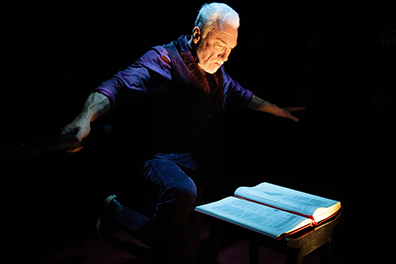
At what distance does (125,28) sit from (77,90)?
2.16 feet

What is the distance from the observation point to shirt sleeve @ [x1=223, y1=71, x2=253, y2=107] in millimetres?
2312

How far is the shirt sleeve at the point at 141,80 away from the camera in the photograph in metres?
1.62

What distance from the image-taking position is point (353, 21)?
2.28 m

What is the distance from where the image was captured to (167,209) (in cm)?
172

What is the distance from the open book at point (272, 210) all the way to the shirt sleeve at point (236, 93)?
859 mm

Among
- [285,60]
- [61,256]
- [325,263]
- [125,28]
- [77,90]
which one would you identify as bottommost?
[61,256]

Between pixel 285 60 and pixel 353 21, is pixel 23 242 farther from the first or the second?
pixel 353 21

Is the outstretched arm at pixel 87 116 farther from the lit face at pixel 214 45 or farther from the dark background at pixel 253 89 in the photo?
the lit face at pixel 214 45

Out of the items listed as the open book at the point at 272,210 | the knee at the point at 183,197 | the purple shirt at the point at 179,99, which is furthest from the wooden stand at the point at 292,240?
the purple shirt at the point at 179,99

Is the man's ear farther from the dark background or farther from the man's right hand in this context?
the man's right hand

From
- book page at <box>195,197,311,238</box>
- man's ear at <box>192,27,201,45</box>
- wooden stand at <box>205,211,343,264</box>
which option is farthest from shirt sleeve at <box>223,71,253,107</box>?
wooden stand at <box>205,211,343,264</box>

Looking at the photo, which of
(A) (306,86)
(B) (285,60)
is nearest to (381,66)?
(A) (306,86)

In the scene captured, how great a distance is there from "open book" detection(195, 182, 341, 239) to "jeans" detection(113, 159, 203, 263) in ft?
0.66

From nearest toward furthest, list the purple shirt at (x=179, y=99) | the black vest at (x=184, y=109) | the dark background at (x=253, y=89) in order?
the purple shirt at (x=179, y=99)
the black vest at (x=184, y=109)
the dark background at (x=253, y=89)
